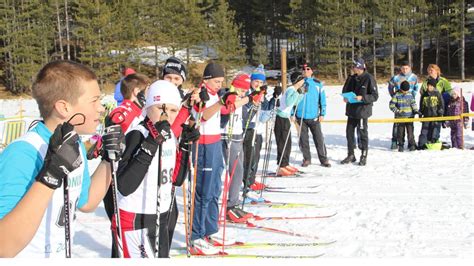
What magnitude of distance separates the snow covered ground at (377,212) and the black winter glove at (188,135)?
1691 millimetres

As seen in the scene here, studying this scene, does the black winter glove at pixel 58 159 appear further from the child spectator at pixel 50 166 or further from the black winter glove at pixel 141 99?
the black winter glove at pixel 141 99

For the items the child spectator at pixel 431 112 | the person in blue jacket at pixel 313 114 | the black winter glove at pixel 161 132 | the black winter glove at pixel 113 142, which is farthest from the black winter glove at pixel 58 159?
the child spectator at pixel 431 112

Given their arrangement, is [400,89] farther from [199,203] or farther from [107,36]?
[107,36]

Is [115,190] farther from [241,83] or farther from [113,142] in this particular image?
[241,83]

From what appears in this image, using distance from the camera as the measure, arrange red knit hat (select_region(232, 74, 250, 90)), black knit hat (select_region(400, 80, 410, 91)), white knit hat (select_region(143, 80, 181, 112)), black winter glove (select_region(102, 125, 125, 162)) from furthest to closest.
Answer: black knit hat (select_region(400, 80, 410, 91)) → red knit hat (select_region(232, 74, 250, 90)) → white knit hat (select_region(143, 80, 181, 112)) → black winter glove (select_region(102, 125, 125, 162))

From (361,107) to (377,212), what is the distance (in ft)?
11.8

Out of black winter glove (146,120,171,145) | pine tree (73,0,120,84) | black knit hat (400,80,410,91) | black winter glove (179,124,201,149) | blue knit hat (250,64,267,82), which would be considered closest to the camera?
black winter glove (146,120,171,145)

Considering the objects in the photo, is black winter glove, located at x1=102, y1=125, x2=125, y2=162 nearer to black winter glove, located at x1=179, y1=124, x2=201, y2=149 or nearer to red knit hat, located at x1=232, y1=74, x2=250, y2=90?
black winter glove, located at x1=179, y1=124, x2=201, y2=149

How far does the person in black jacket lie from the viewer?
28.5 ft

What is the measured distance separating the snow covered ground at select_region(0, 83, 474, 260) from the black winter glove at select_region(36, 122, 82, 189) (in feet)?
10.3

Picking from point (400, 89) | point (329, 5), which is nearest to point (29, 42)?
point (329, 5)

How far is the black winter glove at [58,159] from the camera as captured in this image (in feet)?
4.99

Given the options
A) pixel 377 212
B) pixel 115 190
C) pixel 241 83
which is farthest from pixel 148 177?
pixel 377 212

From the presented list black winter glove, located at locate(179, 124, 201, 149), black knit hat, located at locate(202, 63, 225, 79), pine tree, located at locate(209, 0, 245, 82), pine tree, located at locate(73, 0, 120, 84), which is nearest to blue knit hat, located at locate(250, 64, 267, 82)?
black knit hat, located at locate(202, 63, 225, 79)
